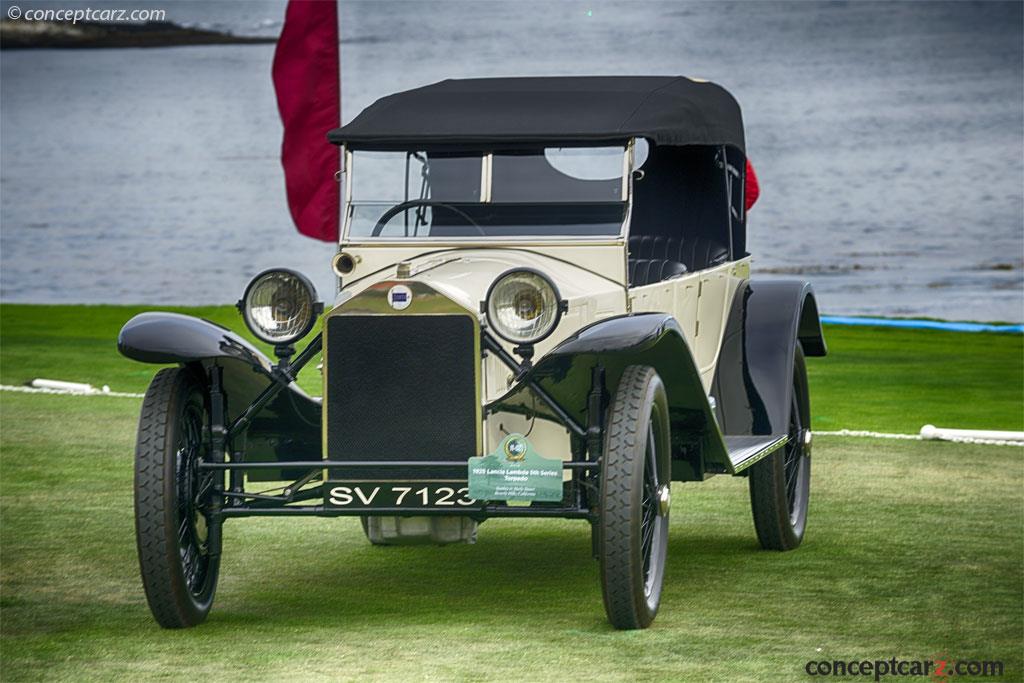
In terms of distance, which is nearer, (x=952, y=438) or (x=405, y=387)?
(x=405, y=387)

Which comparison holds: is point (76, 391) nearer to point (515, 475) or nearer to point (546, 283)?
point (546, 283)

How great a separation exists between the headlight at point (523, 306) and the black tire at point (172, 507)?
1.12 m

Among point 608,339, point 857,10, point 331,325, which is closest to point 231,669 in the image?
point 331,325

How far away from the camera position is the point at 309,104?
1698cm

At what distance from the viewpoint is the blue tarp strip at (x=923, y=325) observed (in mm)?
17984

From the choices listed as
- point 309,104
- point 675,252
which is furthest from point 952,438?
point 309,104

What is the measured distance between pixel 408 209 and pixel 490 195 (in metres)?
0.34

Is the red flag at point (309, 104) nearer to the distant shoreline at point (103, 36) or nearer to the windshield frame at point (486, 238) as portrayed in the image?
the windshield frame at point (486, 238)

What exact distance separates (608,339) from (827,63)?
5184cm

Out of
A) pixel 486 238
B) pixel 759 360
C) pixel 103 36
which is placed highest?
pixel 103 36

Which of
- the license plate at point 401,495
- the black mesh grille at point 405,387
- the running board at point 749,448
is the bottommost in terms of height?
the running board at point 749,448

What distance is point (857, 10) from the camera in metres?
61.7

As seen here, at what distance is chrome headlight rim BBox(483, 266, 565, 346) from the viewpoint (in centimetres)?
582

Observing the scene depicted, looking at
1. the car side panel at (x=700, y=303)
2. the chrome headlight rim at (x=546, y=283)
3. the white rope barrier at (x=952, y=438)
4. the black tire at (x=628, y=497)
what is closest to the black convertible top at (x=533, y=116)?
the car side panel at (x=700, y=303)
